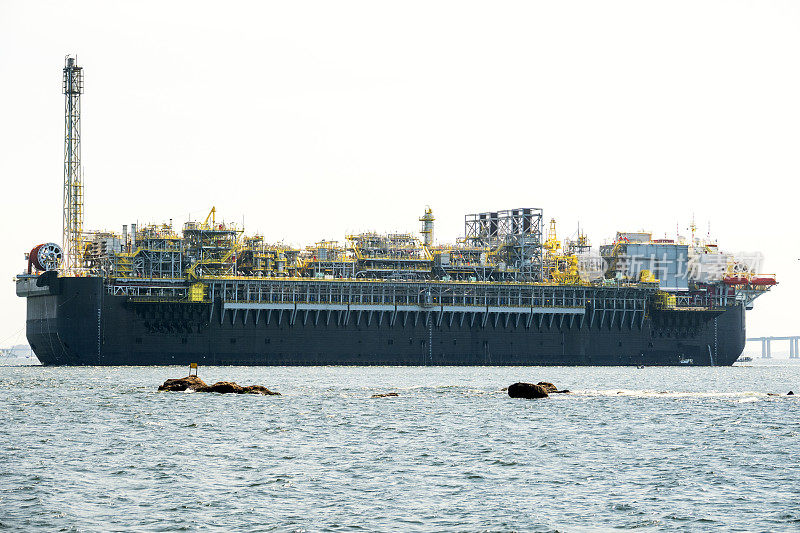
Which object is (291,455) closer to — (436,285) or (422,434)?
(422,434)

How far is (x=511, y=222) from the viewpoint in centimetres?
18750

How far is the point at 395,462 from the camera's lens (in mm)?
60031

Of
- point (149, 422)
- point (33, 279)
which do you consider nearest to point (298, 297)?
point (33, 279)

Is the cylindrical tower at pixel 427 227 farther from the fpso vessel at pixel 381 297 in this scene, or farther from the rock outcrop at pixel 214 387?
the rock outcrop at pixel 214 387

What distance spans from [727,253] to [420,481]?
5833 inches

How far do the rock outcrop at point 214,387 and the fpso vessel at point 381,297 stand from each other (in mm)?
45336

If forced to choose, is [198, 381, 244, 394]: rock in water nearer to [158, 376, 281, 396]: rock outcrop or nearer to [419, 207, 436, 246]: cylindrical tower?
[158, 376, 281, 396]: rock outcrop

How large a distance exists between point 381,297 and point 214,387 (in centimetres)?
6275

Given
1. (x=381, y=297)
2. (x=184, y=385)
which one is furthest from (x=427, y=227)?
(x=184, y=385)

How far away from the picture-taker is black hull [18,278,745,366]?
149375 mm

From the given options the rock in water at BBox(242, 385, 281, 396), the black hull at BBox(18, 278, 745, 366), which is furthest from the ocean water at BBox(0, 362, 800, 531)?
the black hull at BBox(18, 278, 745, 366)

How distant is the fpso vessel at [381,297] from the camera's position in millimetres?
152375

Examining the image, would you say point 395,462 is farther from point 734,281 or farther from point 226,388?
point 734,281

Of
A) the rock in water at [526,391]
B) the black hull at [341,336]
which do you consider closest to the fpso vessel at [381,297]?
the black hull at [341,336]
